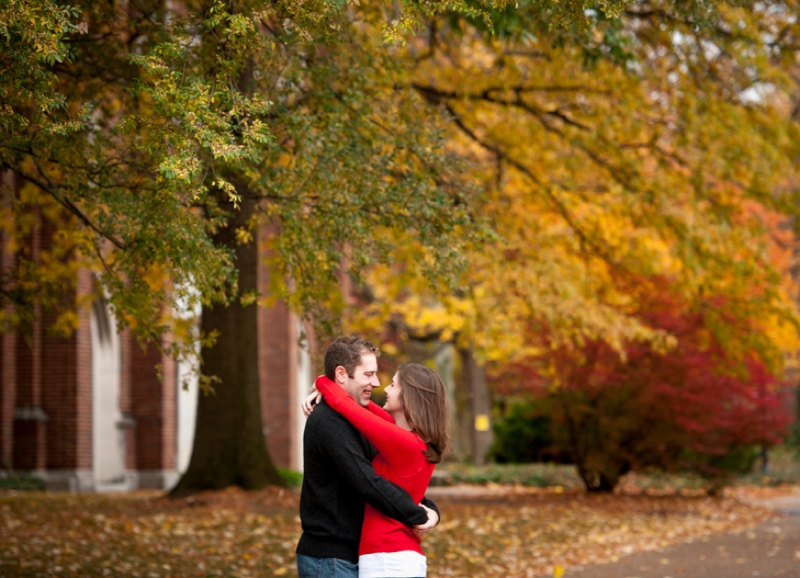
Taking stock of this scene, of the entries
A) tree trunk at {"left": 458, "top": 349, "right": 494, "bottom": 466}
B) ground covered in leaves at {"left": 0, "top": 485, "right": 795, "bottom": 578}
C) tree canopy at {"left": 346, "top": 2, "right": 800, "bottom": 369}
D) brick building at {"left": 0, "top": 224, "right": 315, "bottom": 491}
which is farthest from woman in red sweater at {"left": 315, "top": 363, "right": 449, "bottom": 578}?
tree trunk at {"left": 458, "top": 349, "right": 494, "bottom": 466}

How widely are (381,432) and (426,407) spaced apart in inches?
8.8

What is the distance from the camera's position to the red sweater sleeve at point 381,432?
11.9ft

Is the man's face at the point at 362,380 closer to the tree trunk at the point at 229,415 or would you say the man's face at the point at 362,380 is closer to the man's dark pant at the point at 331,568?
the man's dark pant at the point at 331,568

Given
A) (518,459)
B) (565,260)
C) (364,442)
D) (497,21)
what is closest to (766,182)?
(565,260)

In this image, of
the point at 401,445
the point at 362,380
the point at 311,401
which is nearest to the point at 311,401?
the point at 311,401

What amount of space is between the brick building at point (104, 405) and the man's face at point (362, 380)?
435 inches

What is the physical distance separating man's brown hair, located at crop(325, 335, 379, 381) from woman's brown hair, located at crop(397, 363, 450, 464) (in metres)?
0.19

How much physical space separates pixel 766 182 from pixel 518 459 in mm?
15389

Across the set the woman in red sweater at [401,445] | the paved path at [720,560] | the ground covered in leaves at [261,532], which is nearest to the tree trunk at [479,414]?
the ground covered in leaves at [261,532]

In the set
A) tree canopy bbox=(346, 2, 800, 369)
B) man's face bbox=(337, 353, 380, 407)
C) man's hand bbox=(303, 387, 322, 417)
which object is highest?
tree canopy bbox=(346, 2, 800, 369)

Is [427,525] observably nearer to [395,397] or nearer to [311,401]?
[395,397]

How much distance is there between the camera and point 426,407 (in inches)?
146

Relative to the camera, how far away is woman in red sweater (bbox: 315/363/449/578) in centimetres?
361

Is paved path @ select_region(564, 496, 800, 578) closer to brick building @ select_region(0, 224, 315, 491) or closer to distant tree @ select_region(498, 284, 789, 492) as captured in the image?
distant tree @ select_region(498, 284, 789, 492)
